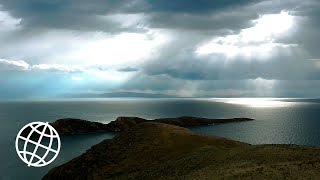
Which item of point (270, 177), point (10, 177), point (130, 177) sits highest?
point (270, 177)

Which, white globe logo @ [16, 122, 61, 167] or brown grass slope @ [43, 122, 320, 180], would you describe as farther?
brown grass slope @ [43, 122, 320, 180]

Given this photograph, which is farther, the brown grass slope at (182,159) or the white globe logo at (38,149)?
the brown grass slope at (182,159)

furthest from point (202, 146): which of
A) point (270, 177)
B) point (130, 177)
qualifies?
point (270, 177)

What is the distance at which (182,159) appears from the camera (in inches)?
2761

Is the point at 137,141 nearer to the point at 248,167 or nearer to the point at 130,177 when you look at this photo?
the point at 130,177

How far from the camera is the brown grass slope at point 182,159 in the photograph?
49.5 meters

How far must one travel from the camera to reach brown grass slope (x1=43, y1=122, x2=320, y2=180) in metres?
49.5

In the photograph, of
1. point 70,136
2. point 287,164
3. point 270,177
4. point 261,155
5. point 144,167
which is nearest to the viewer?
point 270,177

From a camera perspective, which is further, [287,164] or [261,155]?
[261,155]

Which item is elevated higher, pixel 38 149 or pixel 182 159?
pixel 182 159

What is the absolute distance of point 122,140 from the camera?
3944 inches

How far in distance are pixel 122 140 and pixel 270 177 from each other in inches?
2380

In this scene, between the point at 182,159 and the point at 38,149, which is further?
the point at 38,149

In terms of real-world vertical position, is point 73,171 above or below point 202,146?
below
